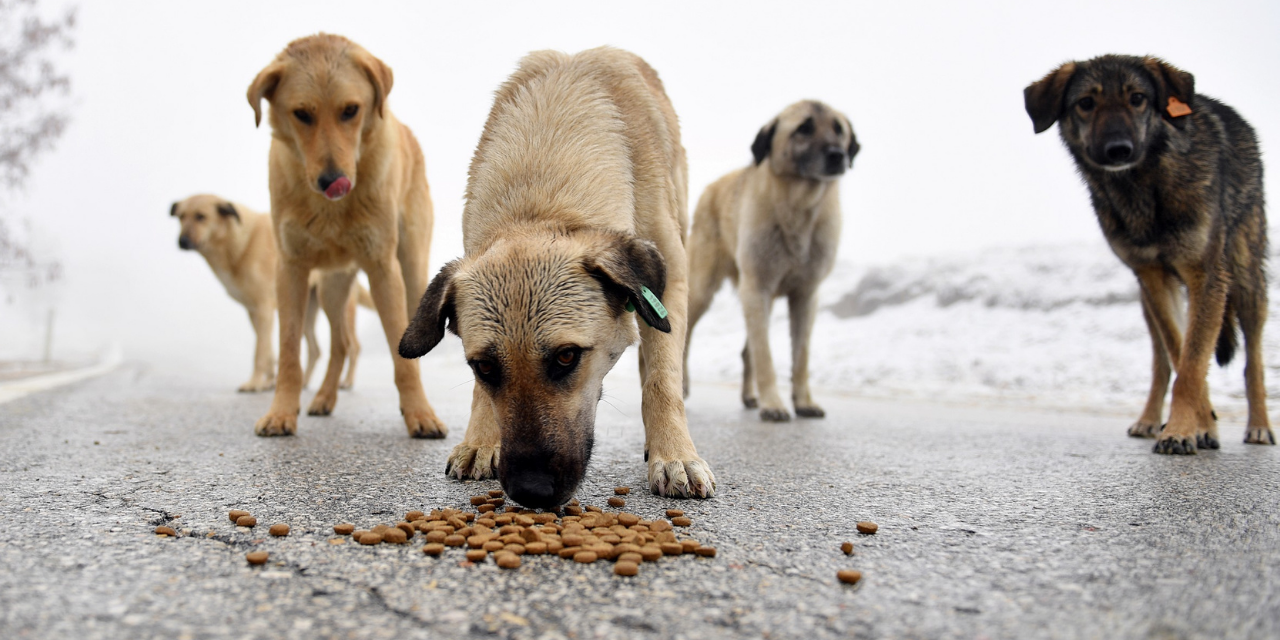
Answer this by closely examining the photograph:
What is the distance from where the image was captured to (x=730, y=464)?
11.5 feet

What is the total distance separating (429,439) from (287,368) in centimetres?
102

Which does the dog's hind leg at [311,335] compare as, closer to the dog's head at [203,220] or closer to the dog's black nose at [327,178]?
the dog's head at [203,220]

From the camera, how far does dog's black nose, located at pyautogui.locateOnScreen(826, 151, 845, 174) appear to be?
6.55 metres

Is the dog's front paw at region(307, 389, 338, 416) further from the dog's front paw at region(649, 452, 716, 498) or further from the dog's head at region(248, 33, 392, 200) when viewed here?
the dog's front paw at region(649, 452, 716, 498)

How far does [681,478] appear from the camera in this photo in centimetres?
271

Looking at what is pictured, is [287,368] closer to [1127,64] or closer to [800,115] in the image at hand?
[800,115]

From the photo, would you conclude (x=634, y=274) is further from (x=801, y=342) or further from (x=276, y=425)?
(x=801, y=342)

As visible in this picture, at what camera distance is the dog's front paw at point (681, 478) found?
8.84 ft

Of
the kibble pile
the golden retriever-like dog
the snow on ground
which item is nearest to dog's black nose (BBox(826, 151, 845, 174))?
the snow on ground

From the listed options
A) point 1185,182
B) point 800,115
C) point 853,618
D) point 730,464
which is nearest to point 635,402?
point 800,115

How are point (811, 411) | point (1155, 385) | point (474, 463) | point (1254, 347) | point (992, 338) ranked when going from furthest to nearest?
point (992, 338), point (811, 411), point (1155, 385), point (1254, 347), point (474, 463)

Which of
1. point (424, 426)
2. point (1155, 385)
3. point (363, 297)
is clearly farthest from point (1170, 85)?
point (363, 297)

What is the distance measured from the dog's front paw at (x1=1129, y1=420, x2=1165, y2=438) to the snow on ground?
2515 millimetres

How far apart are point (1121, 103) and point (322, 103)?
470 centimetres
